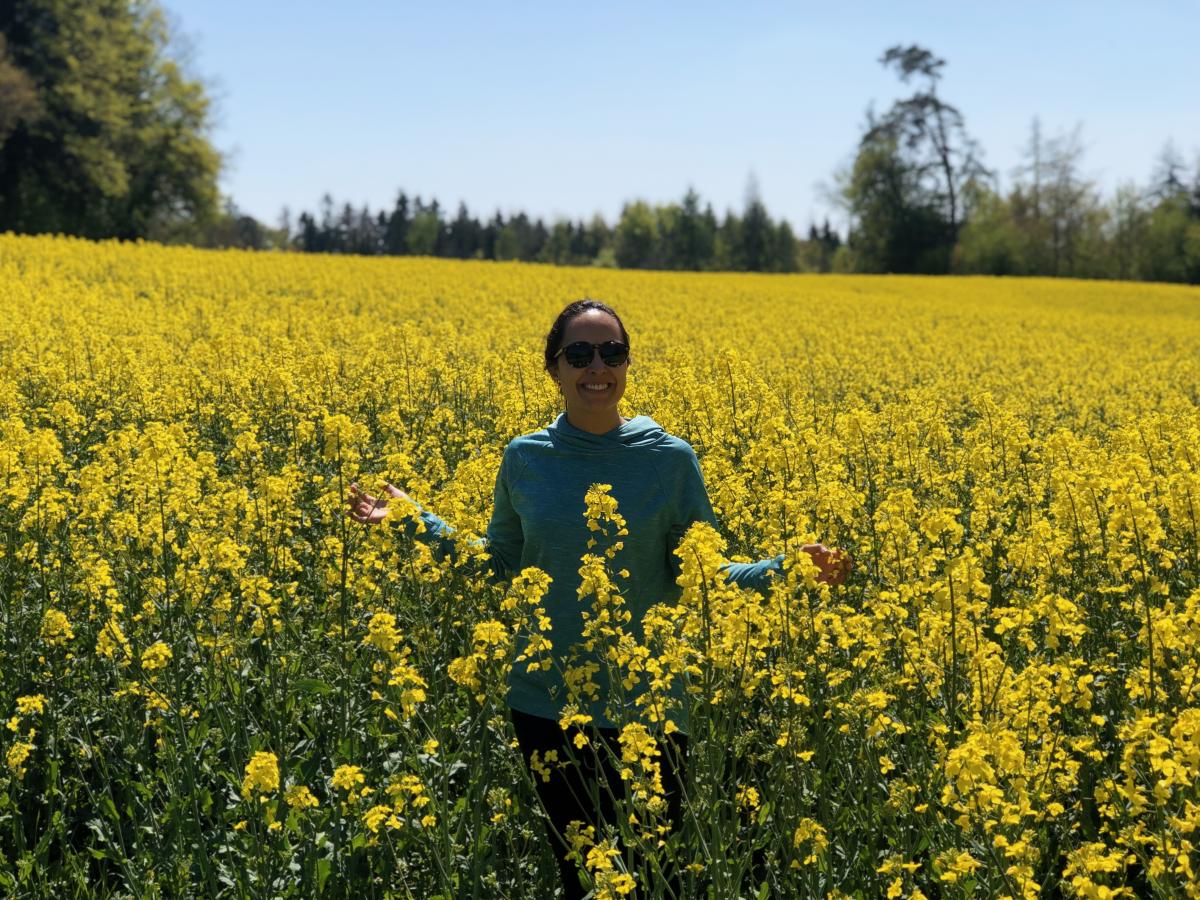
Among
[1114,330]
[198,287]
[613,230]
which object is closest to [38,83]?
[198,287]

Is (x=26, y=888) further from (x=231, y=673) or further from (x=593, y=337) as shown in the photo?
(x=593, y=337)

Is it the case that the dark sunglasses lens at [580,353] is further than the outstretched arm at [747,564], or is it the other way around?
the dark sunglasses lens at [580,353]

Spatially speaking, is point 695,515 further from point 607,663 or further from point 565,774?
point 565,774

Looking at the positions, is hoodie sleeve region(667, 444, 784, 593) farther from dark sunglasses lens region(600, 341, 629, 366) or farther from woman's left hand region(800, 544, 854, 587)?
dark sunglasses lens region(600, 341, 629, 366)

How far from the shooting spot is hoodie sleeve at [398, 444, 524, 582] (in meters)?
3.73

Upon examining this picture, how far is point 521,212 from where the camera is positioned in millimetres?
127438

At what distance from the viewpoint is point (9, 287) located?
15.5 metres

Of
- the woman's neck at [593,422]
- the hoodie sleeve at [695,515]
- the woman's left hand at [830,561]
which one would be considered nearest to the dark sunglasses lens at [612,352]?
the woman's neck at [593,422]

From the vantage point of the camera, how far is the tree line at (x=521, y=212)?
42.2 m

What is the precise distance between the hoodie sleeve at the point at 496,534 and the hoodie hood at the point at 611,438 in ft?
0.83

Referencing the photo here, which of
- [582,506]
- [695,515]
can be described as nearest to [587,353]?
[582,506]

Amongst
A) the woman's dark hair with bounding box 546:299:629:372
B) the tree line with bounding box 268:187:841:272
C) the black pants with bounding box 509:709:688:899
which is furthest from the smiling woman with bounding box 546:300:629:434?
the tree line with bounding box 268:187:841:272

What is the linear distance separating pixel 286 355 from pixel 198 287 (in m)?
11.1

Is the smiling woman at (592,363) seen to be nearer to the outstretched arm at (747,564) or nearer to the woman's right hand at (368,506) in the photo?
the outstretched arm at (747,564)
